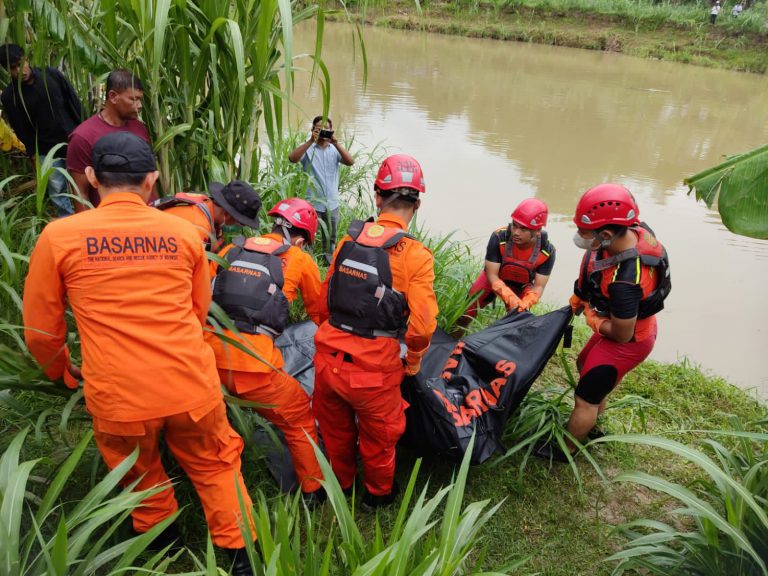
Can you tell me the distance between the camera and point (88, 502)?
1535 mm

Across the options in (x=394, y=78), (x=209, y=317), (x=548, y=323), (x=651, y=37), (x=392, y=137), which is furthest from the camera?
(x=651, y=37)

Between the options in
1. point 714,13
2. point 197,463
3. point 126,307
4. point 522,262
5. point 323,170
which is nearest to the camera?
point 126,307

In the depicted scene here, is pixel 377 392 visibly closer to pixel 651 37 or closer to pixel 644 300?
pixel 644 300

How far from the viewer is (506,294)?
3293 mm

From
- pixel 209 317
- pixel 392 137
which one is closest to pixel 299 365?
pixel 209 317

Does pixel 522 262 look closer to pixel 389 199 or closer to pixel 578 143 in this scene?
pixel 389 199

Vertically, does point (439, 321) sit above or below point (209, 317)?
below

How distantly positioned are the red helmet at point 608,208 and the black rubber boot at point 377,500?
1512 mm

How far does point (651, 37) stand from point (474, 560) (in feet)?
80.1

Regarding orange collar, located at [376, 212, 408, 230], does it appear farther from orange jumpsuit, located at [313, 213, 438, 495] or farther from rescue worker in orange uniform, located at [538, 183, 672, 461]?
rescue worker in orange uniform, located at [538, 183, 672, 461]

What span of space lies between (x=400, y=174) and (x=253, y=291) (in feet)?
2.62

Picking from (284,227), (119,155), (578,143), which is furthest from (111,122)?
(578,143)

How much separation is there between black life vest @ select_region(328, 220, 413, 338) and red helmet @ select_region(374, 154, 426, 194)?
20 cm

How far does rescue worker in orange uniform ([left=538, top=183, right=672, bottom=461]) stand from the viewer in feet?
8.05
